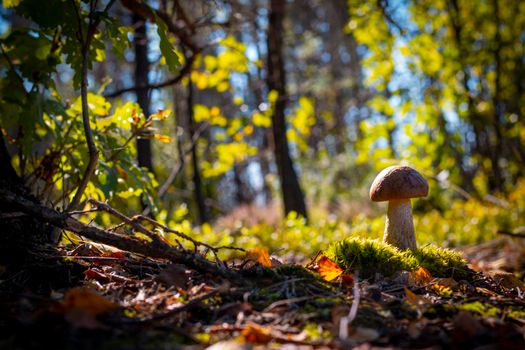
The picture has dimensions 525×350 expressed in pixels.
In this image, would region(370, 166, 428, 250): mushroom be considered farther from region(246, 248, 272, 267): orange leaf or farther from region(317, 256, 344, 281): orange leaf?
region(246, 248, 272, 267): orange leaf

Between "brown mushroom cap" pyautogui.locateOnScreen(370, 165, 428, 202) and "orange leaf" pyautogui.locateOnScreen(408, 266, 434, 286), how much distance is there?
0.45m

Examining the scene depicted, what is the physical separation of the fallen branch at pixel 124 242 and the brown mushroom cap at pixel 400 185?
1064 millimetres

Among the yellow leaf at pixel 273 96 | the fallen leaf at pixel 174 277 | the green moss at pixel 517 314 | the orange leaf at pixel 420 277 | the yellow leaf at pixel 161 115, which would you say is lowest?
the green moss at pixel 517 314

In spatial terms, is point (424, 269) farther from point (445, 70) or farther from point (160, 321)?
point (445, 70)

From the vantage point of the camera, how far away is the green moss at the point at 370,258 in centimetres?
229

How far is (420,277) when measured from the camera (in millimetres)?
2211

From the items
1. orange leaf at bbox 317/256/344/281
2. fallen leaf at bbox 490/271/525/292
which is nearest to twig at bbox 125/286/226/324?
orange leaf at bbox 317/256/344/281

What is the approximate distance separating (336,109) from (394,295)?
80.0 ft

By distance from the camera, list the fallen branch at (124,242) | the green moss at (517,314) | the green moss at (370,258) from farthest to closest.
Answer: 1. the green moss at (370,258)
2. the fallen branch at (124,242)
3. the green moss at (517,314)

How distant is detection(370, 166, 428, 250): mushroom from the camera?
2.51 m

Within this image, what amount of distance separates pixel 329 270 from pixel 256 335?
2.71 ft

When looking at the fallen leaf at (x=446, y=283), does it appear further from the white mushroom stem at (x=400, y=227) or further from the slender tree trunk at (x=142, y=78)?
the slender tree trunk at (x=142, y=78)

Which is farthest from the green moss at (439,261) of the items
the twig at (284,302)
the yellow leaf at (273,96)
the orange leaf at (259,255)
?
the yellow leaf at (273,96)

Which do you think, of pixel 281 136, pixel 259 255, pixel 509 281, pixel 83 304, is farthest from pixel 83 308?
pixel 281 136
